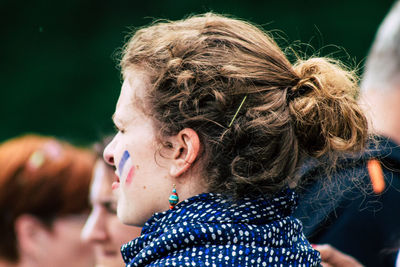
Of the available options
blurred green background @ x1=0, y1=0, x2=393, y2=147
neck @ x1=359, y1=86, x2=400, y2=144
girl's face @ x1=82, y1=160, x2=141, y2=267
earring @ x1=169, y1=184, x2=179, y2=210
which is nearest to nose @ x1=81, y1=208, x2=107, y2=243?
girl's face @ x1=82, y1=160, x2=141, y2=267

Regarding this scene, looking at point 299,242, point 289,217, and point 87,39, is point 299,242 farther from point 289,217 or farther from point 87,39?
point 87,39

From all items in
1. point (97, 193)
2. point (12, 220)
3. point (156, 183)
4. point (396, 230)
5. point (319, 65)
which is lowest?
point (12, 220)

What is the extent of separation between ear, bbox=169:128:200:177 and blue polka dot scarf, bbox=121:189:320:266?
10cm

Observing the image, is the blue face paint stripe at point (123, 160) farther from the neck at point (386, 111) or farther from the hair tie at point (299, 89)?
the neck at point (386, 111)

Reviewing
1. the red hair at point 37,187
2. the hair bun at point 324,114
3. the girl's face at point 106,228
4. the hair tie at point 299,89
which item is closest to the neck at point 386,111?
the hair bun at point 324,114

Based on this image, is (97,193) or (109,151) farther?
(97,193)

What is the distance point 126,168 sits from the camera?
6.11 feet

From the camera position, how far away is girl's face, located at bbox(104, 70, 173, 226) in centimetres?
182

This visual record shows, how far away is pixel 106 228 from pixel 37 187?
2.25 feet

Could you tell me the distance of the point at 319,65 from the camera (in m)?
1.95

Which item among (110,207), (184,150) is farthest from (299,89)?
(110,207)

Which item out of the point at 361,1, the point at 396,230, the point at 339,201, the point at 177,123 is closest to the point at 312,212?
the point at 339,201

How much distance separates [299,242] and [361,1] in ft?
13.8

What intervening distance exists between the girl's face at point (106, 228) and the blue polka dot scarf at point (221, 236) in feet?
3.82
